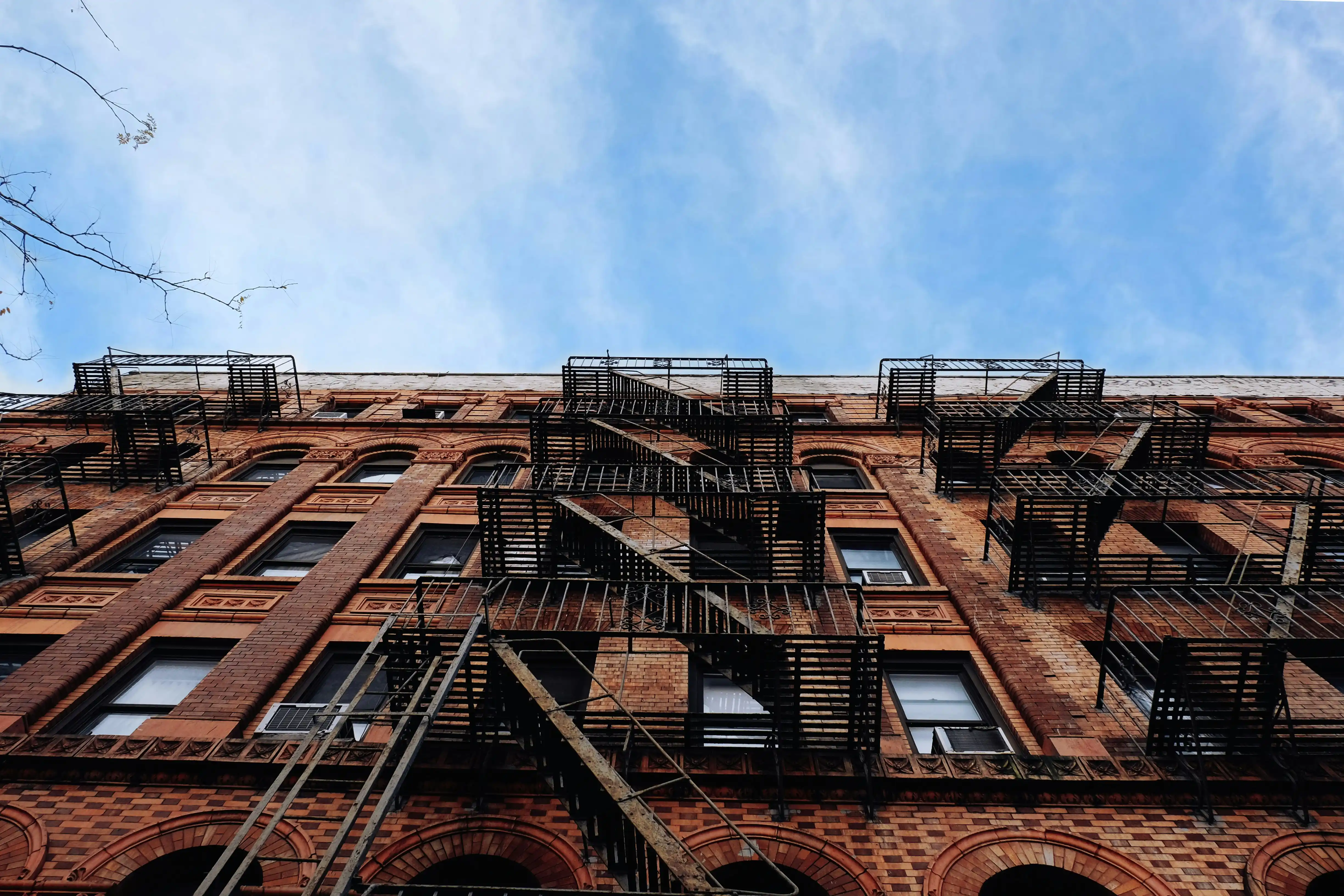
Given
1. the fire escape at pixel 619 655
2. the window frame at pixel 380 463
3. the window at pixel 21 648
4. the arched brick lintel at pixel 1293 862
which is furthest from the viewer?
the window frame at pixel 380 463

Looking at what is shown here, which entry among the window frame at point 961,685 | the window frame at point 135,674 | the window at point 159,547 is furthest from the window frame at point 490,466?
the window frame at point 961,685

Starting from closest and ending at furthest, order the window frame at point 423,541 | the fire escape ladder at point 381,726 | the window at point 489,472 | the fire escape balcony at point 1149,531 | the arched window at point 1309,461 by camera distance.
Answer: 1. the fire escape ladder at point 381,726
2. the fire escape balcony at point 1149,531
3. the window frame at point 423,541
4. the window at point 489,472
5. the arched window at point 1309,461

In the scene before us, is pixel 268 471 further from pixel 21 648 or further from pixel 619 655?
pixel 619 655

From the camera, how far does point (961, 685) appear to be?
11.9 m

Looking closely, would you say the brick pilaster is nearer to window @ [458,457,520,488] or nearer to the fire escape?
the fire escape

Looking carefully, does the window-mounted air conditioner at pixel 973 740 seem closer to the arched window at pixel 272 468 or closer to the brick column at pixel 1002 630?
the brick column at pixel 1002 630

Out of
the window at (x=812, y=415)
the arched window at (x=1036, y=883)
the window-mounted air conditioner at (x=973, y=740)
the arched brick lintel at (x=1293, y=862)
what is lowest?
the arched window at (x=1036, y=883)

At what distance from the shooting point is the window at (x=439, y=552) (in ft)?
50.4

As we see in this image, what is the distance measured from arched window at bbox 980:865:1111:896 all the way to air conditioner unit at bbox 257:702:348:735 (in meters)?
Answer: 7.95

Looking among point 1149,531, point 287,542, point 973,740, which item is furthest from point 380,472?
point 1149,531

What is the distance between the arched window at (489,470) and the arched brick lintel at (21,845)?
10841 mm

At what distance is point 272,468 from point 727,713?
16.2 m

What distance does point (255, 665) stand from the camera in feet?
37.7

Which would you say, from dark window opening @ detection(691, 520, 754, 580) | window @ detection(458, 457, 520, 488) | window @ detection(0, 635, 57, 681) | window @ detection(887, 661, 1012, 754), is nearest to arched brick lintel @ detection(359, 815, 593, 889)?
window @ detection(887, 661, 1012, 754)
